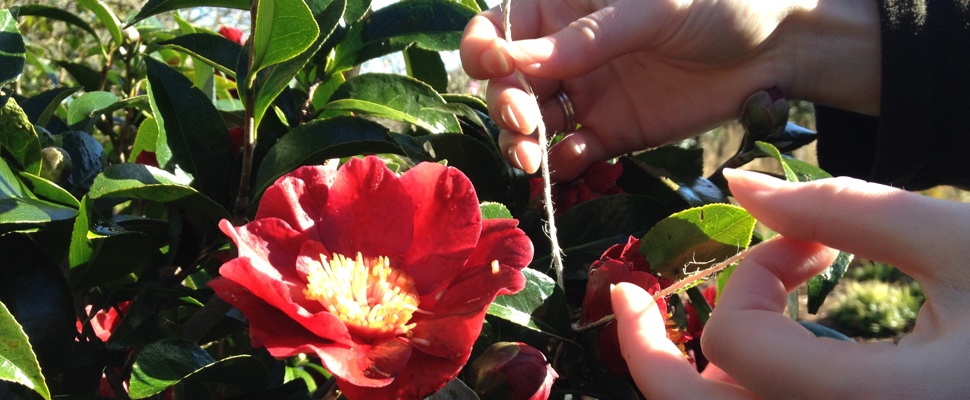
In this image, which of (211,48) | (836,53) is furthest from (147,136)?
(836,53)

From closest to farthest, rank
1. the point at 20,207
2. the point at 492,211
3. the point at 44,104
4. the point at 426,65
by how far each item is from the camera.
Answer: the point at 20,207
the point at 492,211
the point at 44,104
the point at 426,65

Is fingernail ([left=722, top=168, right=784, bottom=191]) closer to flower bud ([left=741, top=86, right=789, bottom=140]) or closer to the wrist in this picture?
flower bud ([left=741, top=86, right=789, bottom=140])

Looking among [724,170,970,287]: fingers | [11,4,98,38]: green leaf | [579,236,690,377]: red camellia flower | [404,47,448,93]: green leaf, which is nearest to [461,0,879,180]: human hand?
[404,47,448,93]: green leaf

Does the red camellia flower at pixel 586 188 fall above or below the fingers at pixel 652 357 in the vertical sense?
below

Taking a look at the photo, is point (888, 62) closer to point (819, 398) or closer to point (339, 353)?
point (819, 398)

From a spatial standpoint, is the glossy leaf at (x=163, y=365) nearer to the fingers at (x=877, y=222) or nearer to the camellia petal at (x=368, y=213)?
the camellia petal at (x=368, y=213)

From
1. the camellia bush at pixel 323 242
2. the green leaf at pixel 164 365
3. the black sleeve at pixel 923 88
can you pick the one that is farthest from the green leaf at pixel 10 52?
the black sleeve at pixel 923 88

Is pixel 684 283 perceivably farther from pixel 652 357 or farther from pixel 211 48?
pixel 211 48
